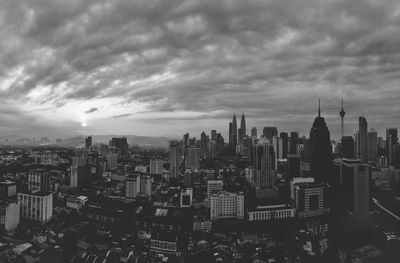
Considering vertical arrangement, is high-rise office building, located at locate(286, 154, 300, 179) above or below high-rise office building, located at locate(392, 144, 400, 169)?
below

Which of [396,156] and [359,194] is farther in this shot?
[396,156]

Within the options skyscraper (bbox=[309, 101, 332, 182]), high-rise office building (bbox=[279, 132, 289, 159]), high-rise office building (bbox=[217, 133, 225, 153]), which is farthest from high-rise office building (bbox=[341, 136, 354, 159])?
high-rise office building (bbox=[217, 133, 225, 153])

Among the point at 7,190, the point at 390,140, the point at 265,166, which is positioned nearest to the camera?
the point at 7,190

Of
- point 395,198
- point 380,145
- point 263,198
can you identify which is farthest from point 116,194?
point 380,145

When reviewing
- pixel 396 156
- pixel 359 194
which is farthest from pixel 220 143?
pixel 359 194

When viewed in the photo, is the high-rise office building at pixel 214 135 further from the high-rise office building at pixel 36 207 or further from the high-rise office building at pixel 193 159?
the high-rise office building at pixel 36 207

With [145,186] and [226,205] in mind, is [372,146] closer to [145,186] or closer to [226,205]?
[226,205]

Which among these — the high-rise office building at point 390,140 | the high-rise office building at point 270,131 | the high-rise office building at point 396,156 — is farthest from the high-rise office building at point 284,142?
the high-rise office building at point 396,156

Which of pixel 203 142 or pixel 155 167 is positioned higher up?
pixel 203 142

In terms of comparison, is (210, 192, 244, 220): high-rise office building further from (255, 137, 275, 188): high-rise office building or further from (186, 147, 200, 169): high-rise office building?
(186, 147, 200, 169): high-rise office building
